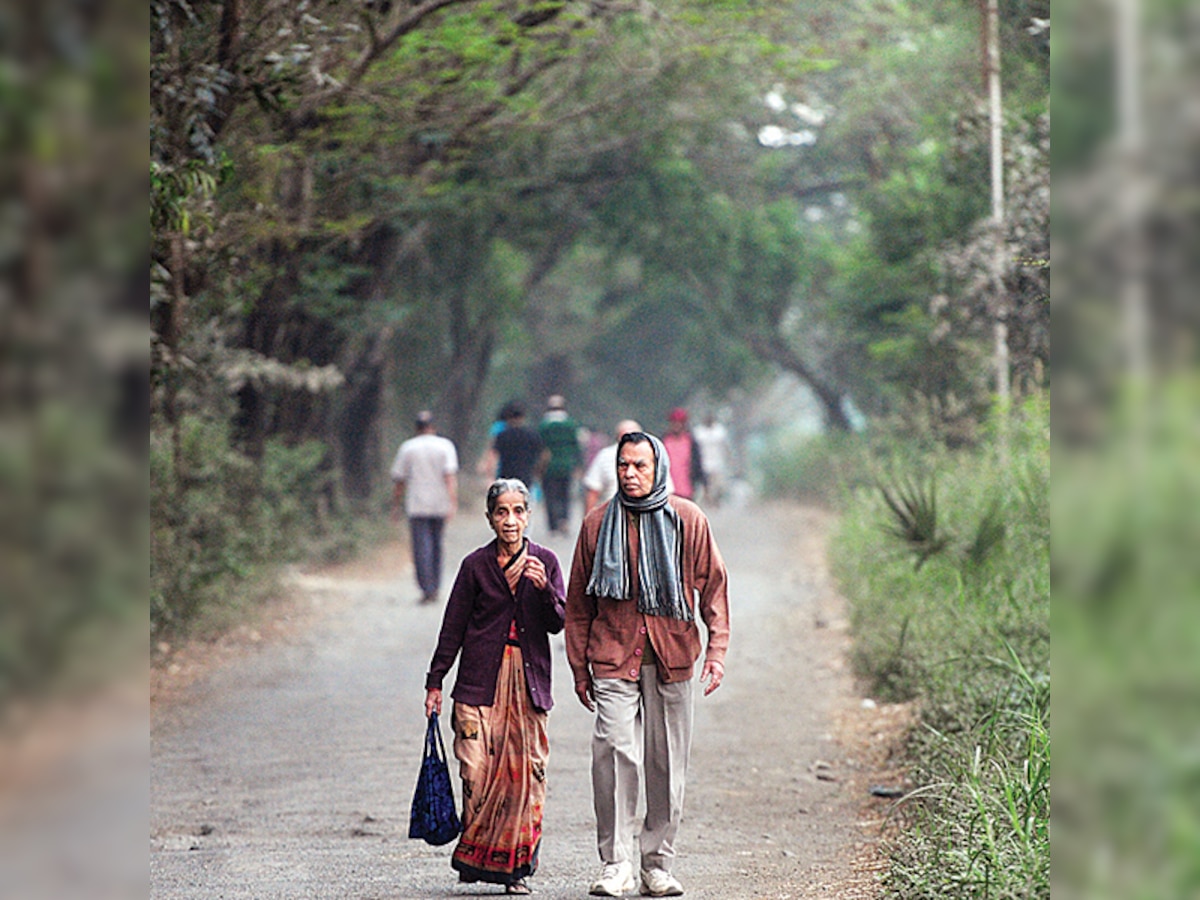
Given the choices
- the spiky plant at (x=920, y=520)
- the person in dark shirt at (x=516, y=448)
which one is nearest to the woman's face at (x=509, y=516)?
the spiky plant at (x=920, y=520)

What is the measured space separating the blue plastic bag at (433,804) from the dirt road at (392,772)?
0.92 feet

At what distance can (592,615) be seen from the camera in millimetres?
6059

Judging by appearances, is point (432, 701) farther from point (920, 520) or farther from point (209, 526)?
point (209, 526)

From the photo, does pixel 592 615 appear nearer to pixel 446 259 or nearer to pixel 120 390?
pixel 120 390

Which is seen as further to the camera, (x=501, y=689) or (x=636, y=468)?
(x=501, y=689)

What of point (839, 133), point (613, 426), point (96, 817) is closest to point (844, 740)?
point (96, 817)

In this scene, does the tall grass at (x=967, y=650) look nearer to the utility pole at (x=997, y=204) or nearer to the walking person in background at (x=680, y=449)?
the utility pole at (x=997, y=204)

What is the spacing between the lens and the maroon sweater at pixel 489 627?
19.9 feet

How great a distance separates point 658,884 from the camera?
19.3ft

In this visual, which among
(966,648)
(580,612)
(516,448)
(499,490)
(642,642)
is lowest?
(966,648)

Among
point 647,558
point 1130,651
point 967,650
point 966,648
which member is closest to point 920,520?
point 966,648

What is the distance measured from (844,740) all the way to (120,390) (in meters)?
8.56

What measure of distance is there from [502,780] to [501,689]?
0.35 meters

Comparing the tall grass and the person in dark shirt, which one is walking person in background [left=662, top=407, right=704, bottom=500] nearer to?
the person in dark shirt
